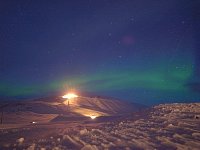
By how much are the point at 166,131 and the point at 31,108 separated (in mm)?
54912

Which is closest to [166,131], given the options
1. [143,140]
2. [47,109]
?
[143,140]

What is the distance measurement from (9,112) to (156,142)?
51.3 m

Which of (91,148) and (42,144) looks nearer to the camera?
(91,148)

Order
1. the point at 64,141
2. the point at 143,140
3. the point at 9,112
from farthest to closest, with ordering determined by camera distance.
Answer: the point at 9,112 → the point at 64,141 → the point at 143,140

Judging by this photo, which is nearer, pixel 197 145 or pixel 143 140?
pixel 197 145

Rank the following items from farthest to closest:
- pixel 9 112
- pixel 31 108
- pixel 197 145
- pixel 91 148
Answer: pixel 31 108
pixel 9 112
pixel 91 148
pixel 197 145

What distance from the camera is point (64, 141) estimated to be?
71.7 ft

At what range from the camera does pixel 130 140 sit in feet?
66.4

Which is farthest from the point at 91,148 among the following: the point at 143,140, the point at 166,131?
the point at 166,131

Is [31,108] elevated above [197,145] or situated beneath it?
elevated above

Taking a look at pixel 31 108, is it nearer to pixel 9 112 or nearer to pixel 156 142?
pixel 9 112

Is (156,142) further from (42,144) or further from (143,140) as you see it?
(42,144)

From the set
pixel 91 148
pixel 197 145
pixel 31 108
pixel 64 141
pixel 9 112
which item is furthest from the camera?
pixel 31 108

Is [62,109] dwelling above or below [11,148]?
above
